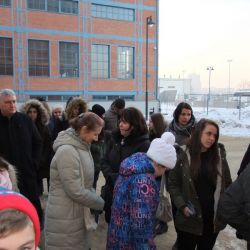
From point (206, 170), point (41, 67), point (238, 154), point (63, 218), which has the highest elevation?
point (41, 67)

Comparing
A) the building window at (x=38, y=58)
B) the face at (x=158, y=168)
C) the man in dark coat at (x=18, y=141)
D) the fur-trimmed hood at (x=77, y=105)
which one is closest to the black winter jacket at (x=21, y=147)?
the man in dark coat at (x=18, y=141)

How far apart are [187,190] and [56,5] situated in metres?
31.1

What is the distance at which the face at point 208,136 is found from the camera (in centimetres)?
340

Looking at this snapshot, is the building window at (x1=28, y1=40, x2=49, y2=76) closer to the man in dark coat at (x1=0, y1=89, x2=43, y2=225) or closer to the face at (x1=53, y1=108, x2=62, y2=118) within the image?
the face at (x1=53, y1=108, x2=62, y2=118)

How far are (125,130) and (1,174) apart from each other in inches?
59.1

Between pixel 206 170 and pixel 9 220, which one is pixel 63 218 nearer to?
pixel 206 170

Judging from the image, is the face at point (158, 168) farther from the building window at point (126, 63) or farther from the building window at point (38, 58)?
the building window at point (126, 63)

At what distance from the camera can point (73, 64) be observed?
32531 millimetres

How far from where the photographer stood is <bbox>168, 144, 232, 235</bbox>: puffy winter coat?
11.0 feet

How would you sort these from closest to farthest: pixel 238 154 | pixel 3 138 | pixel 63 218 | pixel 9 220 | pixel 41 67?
pixel 9 220 < pixel 63 218 < pixel 3 138 < pixel 238 154 < pixel 41 67

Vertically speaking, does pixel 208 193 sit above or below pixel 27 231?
below

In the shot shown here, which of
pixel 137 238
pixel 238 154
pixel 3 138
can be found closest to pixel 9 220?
pixel 137 238

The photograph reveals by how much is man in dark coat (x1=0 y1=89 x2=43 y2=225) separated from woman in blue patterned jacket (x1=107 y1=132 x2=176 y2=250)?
6.90 ft

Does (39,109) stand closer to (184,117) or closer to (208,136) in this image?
(184,117)
